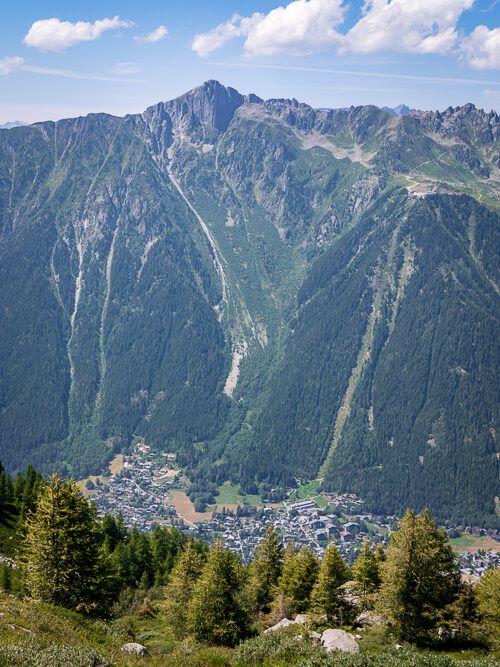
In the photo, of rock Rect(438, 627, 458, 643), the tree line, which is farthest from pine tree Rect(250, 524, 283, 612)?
rock Rect(438, 627, 458, 643)

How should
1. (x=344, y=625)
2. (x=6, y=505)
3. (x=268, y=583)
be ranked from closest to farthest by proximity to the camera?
(x=344, y=625), (x=268, y=583), (x=6, y=505)

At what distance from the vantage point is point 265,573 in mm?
83250

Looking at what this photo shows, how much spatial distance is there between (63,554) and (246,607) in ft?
69.4

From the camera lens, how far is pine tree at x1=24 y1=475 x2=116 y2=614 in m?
56.4

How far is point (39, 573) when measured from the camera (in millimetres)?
56438

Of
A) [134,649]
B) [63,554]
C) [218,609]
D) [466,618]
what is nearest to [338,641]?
[218,609]

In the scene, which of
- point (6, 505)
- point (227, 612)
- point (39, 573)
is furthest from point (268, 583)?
point (6, 505)

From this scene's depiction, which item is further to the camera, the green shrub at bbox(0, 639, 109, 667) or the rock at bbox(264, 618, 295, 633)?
the rock at bbox(264, 618, 295, 633)

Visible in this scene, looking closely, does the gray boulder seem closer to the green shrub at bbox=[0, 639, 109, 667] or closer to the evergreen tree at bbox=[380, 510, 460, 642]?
the evergreen tree at bbox=[380, 510, 460, 642]

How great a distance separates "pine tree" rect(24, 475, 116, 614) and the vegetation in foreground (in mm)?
122

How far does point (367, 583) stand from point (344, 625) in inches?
321

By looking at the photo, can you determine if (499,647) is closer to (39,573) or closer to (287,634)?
(287,634)

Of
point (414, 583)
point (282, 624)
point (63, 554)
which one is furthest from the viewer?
point (282, 624)

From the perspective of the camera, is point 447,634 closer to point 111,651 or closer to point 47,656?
point 111,651
